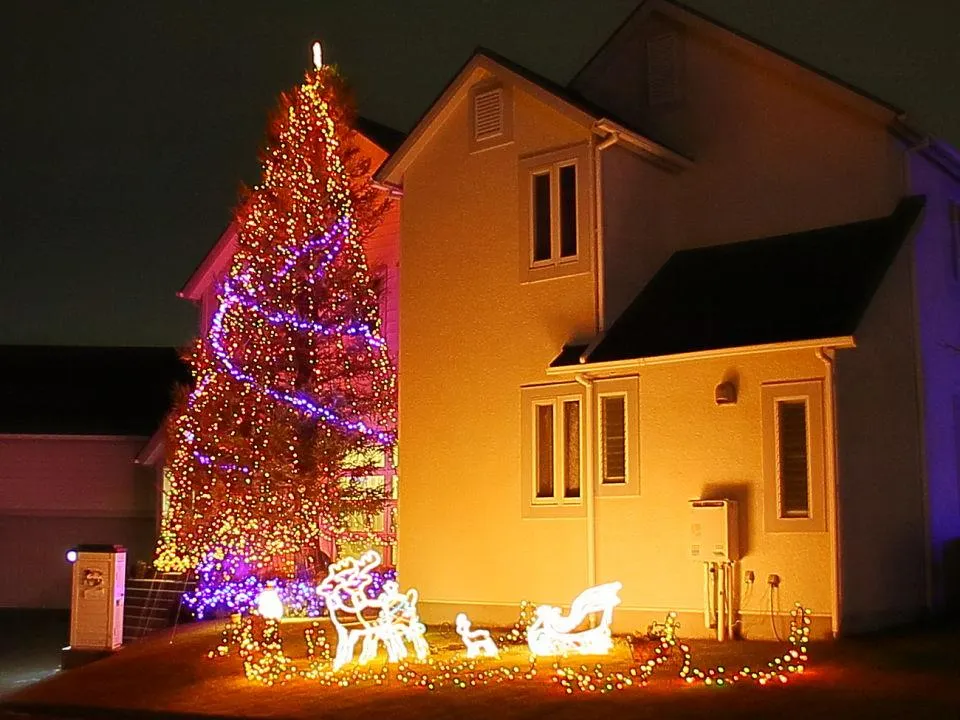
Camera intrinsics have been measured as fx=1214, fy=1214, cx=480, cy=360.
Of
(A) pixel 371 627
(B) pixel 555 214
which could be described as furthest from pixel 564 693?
(B) pixel 555 214

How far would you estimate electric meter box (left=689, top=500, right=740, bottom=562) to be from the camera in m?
13.9

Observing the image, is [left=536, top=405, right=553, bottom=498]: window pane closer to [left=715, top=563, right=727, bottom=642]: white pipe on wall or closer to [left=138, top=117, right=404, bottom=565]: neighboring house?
[left=715, top=563, right=727, bottom=642]: white pipe on wall

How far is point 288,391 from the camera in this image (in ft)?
63.1

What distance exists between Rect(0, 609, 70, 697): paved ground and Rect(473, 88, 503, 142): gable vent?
957cm

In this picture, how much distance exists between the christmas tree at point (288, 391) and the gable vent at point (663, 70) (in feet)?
16.3

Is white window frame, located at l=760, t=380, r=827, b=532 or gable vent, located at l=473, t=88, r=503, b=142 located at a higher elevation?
gable vent, located at l=473, t=88, r=503, b=142

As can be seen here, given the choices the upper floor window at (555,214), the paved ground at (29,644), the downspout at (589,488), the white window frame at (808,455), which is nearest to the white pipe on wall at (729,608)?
the white window frame at (808,455)

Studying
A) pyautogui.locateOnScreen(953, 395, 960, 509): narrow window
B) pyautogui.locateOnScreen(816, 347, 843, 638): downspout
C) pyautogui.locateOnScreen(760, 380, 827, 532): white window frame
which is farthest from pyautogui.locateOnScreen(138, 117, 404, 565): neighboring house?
pyautogui.locateOnScreen(953, 395, 960, 509): narrow window

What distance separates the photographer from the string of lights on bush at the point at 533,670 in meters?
11.5

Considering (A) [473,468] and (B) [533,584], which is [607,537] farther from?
(A) [473,468]

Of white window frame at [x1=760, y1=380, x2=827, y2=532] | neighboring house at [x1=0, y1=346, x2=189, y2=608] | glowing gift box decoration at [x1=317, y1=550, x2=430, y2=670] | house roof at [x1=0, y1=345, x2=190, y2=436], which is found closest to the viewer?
glowing gift box decoration at [x1=317, y1=550, x2=430, y2=670]

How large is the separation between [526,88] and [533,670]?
8494 mm

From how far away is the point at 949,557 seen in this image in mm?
15258

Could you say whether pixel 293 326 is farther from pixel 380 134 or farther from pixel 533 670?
pixel 533 670
